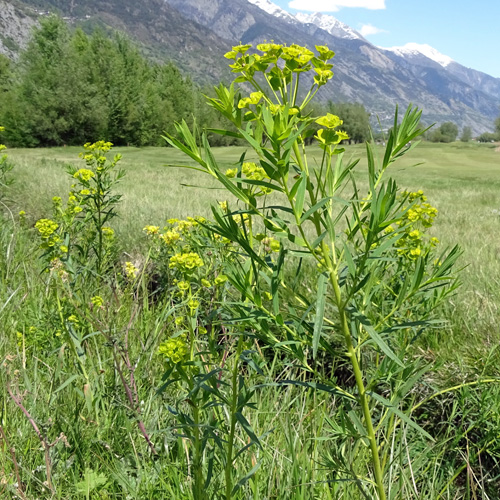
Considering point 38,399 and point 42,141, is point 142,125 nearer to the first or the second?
point 42,141

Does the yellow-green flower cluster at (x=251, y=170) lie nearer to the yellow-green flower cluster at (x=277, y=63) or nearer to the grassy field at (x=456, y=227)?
the grassy field at (x=456, y=227)

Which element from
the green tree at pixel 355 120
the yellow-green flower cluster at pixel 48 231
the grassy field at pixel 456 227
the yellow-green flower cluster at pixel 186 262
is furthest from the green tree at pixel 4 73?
the yellow-green flower cluster at pixel 186 262

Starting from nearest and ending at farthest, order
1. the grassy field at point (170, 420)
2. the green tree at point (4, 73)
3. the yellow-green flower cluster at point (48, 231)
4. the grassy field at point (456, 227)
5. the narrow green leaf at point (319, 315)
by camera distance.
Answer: the narrow green leaf at point (319, 315), the grassy field at point (170, 420), the yellow-green flower cluster at point (48, 231), the grassy field at point (456, 227), the green tree at point (4, 73)

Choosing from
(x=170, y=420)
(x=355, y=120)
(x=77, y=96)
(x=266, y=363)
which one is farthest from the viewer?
(x=355, y=120)

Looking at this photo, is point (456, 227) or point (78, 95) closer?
point (456, 227)

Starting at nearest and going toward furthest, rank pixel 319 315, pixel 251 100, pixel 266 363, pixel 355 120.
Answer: pixel 319 315
pixel 251 100
pixel 266 363
pixel 355 120

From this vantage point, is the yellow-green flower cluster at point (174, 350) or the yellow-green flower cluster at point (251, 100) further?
the yellow-green flower cluster at point (174, 350)

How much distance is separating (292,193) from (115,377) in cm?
134

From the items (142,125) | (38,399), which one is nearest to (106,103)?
(142,125)

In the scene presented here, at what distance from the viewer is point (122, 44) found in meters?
47.9

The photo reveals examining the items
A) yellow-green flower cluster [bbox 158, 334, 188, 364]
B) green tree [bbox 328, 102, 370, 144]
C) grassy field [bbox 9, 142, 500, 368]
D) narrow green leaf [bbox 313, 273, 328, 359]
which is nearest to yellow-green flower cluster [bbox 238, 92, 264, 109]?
grassy field [bbox 9, 142, 500, 368]

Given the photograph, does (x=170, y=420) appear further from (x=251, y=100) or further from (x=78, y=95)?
(x=78, y=95)

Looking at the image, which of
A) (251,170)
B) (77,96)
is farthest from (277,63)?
(77,96)

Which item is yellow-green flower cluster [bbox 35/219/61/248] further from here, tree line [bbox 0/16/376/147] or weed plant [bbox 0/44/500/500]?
tree line [bbox 0/16/376/147]
